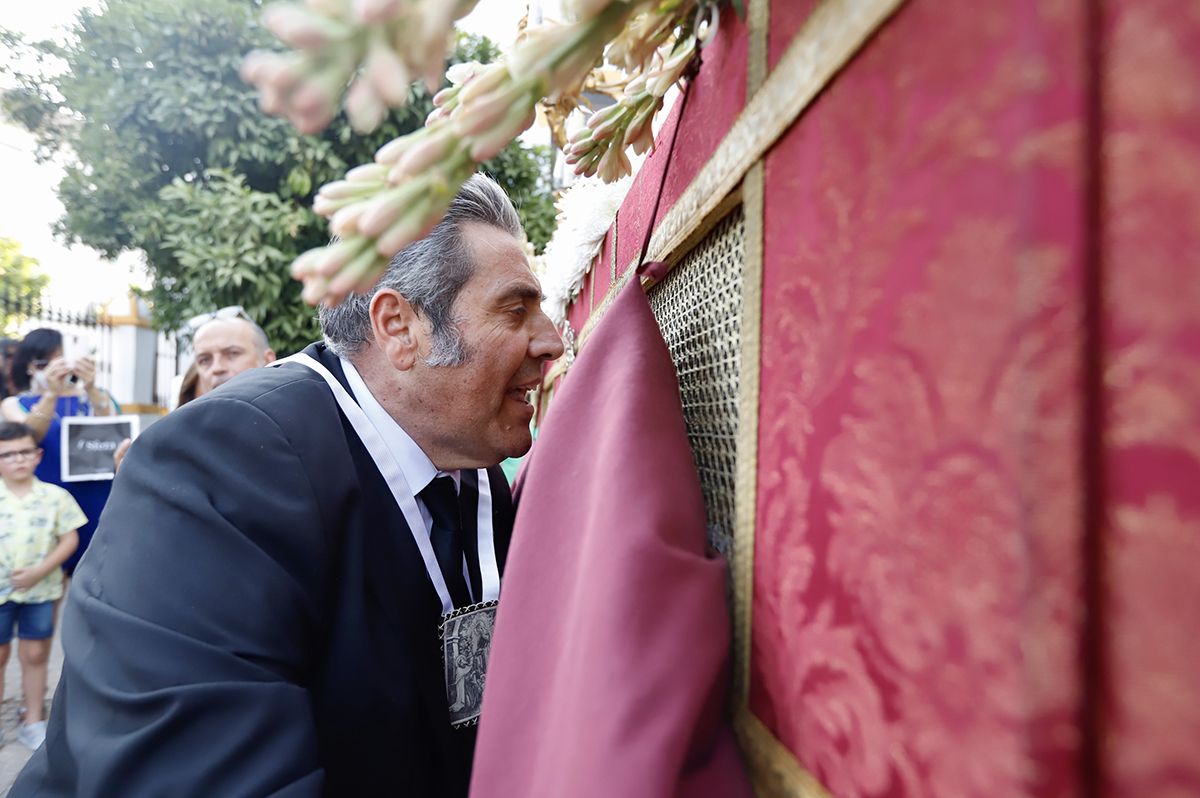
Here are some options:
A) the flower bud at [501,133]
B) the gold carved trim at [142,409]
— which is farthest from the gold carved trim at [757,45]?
the gold carved trim at [142,409]

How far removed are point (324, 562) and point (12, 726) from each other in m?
3.60

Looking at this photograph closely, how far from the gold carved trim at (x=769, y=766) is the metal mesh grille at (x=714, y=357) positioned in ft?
0.67

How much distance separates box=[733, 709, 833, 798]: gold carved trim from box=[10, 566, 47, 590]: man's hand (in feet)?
11.7

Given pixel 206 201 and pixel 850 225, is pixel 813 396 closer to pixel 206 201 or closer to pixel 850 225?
pixel 850 225

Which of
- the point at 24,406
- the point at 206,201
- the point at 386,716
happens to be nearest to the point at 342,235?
the point at 386,716

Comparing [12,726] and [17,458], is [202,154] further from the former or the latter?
[12,726]

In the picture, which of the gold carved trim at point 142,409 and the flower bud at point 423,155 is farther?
the gold carved trim at point 142,409

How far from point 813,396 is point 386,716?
3.21 ft

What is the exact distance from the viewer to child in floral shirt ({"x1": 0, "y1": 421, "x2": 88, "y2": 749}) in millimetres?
3182

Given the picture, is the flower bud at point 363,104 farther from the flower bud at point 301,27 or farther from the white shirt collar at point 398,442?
the white shirt collar at point 398,442

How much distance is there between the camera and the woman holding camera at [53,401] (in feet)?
11.8

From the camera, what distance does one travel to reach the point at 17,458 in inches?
129

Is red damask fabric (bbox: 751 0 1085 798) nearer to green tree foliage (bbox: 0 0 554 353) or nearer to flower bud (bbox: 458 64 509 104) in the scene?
flower bud (bbox: 458 64 509 104)

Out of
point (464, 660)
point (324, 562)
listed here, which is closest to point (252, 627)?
point (324, 562)
